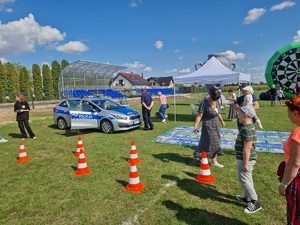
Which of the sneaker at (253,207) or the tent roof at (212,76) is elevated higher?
the tent roof at (212,76)

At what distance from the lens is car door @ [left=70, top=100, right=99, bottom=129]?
999 cm

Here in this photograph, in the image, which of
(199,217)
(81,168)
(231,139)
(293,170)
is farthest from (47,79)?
(293,170)

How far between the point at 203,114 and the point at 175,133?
431 cm

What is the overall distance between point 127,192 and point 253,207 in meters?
2.21

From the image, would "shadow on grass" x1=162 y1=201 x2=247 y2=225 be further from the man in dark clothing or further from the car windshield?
the car windshield

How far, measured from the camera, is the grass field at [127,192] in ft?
11.2

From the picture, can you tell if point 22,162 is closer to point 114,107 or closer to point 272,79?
point 114,107

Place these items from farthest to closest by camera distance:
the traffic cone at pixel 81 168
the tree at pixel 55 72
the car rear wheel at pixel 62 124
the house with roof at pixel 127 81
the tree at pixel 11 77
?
the house with roof at pixel 127 81
the tree at pixel 55 72
the tree at pixel 11 77
the car rear wheel at pixel 62 124
the traffic cone at pixel 81 168

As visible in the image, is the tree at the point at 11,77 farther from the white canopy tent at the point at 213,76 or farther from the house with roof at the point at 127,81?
the white canopy tent at the point at 213,76

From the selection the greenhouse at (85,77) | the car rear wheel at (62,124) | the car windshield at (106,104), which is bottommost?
the car rear wheel at (62,124)

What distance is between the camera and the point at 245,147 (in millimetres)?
3168

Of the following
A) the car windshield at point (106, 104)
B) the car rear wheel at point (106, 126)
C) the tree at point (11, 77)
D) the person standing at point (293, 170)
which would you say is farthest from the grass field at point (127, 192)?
A: the tree at point (11, 77)

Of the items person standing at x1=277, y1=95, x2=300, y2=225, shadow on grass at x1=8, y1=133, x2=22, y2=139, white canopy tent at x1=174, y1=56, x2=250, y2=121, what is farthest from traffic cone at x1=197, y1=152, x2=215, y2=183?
shadow on grass at x1=8, y1=133, x2=22, y2=139

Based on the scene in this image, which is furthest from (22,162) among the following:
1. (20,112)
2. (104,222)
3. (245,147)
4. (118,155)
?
(245,147)
